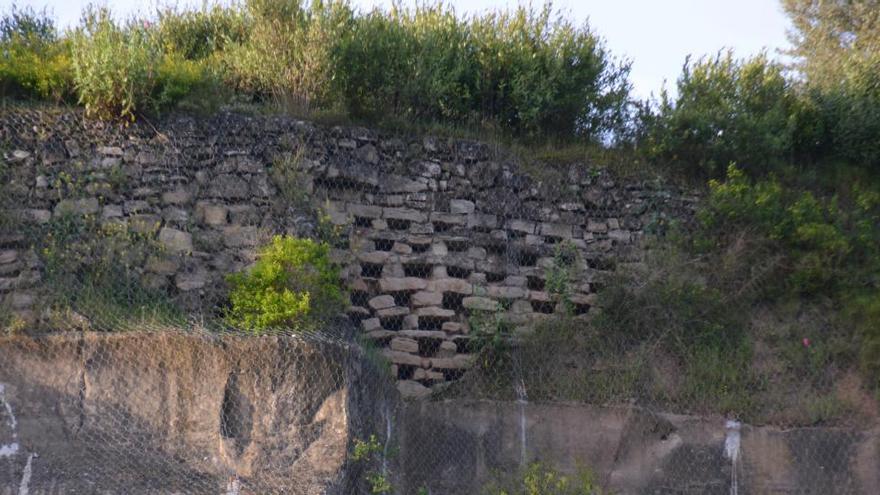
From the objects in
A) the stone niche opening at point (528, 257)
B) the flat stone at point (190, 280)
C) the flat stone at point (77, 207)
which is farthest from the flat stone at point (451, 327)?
the flat stone at point (77, 207)

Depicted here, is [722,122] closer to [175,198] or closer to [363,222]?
[363,222]

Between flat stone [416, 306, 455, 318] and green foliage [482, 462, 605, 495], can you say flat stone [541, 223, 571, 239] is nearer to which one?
flat stone [416, 306, 455, 318]

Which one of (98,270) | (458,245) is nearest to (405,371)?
(458,245)

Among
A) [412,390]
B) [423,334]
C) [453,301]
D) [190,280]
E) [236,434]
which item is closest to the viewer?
[236,434]

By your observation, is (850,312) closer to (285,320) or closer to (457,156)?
(457,156)

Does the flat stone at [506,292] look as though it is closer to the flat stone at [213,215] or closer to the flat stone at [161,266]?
the flat stone at [213,215]

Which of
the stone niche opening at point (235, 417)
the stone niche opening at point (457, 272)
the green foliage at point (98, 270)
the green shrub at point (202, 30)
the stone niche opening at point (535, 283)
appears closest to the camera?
the stone niche opening at point (235, 417)

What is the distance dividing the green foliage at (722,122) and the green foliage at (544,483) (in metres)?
3.26

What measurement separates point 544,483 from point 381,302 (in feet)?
6.28

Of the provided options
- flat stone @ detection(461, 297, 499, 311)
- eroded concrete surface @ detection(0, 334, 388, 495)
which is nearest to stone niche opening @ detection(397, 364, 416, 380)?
flat stone @ detection(461, 297, 499, 311)

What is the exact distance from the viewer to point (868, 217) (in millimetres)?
9234

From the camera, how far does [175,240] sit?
8.06 metres

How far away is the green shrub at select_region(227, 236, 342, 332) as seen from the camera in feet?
23.8

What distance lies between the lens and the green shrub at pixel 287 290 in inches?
286
